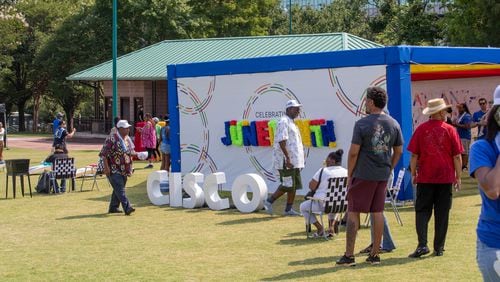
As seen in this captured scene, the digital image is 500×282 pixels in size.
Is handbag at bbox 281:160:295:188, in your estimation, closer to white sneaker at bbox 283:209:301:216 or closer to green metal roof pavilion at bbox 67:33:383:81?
white sneaker at bbox 283:209:301:216

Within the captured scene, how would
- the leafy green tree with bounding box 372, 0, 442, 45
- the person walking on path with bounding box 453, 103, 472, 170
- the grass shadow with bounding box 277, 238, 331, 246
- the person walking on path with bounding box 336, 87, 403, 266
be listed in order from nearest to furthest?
the person walking on path with bounding box 336, 87, 403, 266 → the grass shadow with bounding box 277, 238, 331, 246 → the person walking on path with bounding box 453, 103, 472, 170 → the leafy green tree with bounding box 372, 0, 442, 45

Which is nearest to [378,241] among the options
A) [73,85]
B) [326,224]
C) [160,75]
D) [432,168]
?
[432,168]

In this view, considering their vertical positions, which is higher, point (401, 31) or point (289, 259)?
point (401, 31)

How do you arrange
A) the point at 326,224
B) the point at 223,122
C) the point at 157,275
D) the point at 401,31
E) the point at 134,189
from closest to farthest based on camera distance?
the point at 157,275, the point at 326,224, the point at 223,122, the point at 134,189, the point at 401,31

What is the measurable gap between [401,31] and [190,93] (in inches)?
1210

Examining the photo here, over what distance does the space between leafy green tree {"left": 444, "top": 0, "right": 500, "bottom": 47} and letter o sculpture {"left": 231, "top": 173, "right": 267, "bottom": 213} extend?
873 inches

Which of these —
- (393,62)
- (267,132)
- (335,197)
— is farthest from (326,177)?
(267,132)

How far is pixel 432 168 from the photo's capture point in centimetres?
966

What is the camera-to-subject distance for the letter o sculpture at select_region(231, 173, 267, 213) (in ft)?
47.6

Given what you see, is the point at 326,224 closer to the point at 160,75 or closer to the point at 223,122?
the point at 223,122

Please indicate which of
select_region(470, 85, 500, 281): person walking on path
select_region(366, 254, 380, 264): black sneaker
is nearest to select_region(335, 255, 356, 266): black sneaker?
select_region(366, 254, 380, 264): black sneaker

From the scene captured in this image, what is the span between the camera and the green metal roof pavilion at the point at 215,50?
117 ft

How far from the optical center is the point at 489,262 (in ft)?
15.0

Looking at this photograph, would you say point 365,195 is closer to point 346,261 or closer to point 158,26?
point 346,261
